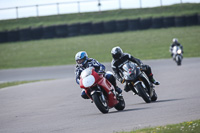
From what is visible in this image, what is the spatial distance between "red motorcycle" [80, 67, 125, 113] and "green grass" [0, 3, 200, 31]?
29.4 metres

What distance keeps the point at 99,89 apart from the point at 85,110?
140 centimetres

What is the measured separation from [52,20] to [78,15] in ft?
7.77

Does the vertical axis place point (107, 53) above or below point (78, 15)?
below

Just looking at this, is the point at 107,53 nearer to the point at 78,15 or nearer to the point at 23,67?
the point at 23,67

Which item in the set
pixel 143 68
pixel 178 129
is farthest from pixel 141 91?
pixel 178 129

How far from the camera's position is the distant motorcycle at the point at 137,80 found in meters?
10.0

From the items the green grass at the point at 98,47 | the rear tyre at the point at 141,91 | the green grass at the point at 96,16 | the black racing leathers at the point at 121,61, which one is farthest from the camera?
the green grass at the point at 96,16

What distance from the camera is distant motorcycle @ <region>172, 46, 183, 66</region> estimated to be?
73.1 ft

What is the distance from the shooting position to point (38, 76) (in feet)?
76.4

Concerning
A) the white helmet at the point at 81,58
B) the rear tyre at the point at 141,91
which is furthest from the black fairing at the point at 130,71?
the white helmet at the point at 81,58

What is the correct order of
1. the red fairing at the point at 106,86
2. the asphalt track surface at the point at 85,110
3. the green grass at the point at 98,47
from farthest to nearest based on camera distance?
1. the green grass at the point at 98,47
2. the red fairing at the point at 106,86
3. the asphalt track surface at the point at 85,110

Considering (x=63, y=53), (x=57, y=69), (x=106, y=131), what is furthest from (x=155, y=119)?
(x=63, y=53)

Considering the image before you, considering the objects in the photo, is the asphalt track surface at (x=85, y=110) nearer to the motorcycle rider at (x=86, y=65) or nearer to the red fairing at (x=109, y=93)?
the red fairing at (x=109, y=93)

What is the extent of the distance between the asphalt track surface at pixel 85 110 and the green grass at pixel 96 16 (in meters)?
21.6
